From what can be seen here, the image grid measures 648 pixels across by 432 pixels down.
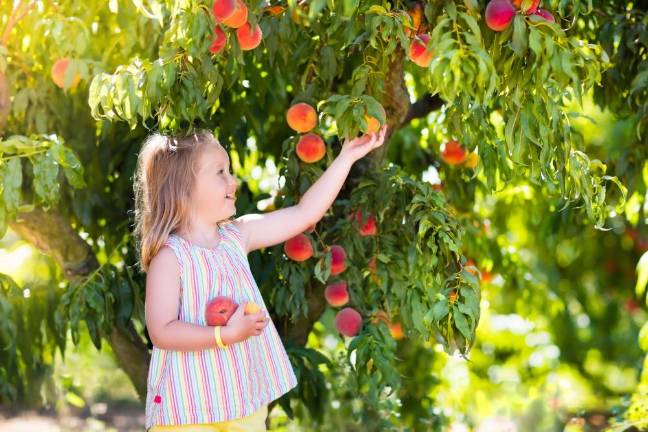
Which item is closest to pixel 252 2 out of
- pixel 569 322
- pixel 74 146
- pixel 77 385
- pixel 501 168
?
pixel 501 168

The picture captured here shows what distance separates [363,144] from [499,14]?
A: 62 cm

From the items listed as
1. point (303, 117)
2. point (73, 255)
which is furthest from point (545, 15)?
point (73, 255)

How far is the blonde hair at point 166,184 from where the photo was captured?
237 centimetres

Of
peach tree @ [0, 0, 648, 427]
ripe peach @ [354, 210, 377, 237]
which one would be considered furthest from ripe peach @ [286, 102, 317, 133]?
ripe peach @ [354, 210, 377, 237]

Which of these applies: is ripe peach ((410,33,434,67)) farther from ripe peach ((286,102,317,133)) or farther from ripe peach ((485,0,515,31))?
ripe peach ((286,102,317,133))

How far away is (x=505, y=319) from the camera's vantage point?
5176mm

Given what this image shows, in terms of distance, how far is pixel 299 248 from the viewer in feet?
9.02

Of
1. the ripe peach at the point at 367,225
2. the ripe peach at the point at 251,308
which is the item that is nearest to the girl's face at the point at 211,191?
the ripe peach at the point at 251,308

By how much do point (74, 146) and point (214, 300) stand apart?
3.58 feet

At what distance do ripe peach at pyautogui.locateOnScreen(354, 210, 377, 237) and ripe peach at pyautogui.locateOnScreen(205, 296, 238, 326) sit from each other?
634 millimetres

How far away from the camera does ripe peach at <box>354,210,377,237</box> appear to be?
278cm

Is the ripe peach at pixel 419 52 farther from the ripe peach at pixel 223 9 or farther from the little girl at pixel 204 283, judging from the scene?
the ripe peach at pixel 223 9

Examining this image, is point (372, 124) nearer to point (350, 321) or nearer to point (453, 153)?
→ point (350, 321)

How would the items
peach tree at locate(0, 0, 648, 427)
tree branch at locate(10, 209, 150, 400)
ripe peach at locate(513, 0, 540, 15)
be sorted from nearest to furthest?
ripe peach at locate(513, 0, 540, 15), peach tree at locate(0, 0, 648, 427), tree branch at locate(10, 209, 150, 400)
